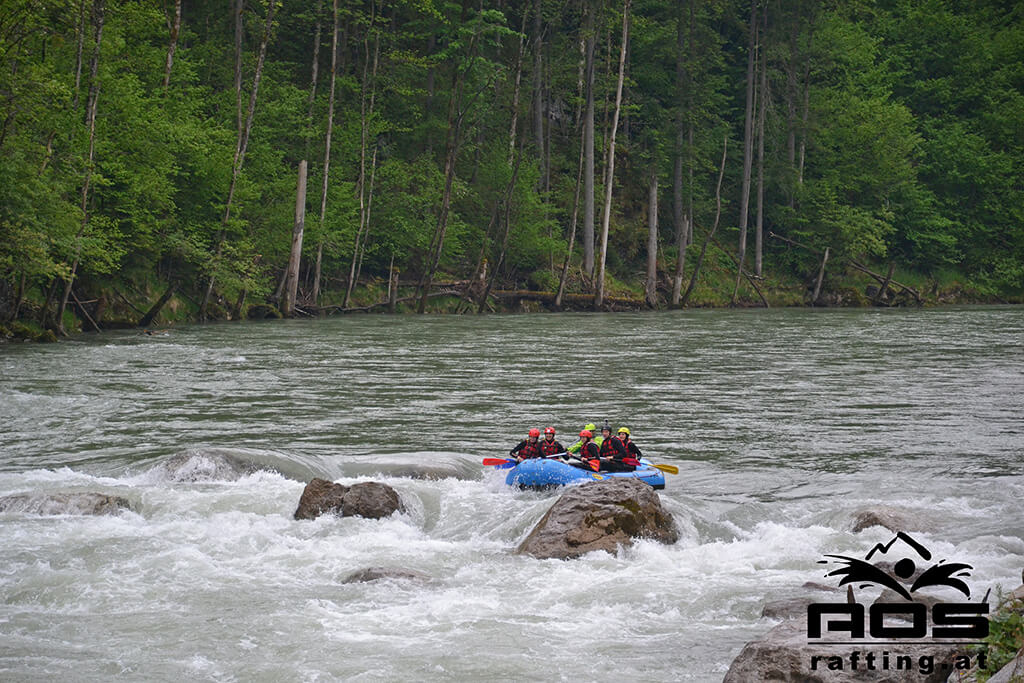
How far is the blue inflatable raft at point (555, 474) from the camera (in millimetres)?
12430

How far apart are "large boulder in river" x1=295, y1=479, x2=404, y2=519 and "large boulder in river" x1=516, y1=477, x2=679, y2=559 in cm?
182

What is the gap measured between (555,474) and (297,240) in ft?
86.6

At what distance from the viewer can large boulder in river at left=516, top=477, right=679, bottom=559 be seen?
32.6 ft

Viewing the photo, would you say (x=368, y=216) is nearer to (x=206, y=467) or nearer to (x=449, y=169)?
(x=449, y=169)

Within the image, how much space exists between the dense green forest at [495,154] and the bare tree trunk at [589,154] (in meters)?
0.14

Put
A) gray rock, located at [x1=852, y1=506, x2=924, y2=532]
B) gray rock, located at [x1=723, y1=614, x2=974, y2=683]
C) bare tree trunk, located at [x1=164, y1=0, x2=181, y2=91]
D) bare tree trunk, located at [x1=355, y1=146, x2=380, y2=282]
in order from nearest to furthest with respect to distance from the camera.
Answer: gray rock, located at [x1=723, y1=614, x2=974, y2=683] → gray rock, located at [x1=852, y1=506, x2=924, y2=532] → bare tree trunk, located at [x1=164, y1=0, x2=181, y2=91] → bare tree trunk, located at [x1=355, y1=146, x2=380, y2=282]

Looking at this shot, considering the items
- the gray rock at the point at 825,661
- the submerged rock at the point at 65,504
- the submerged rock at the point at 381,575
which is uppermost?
the gray rock at the point at 825,661

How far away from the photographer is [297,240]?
37.0m

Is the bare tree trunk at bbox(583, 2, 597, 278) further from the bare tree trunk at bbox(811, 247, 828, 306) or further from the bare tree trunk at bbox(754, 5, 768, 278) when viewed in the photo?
the bare tree trunk at bbox(811, 247, 828, 306)

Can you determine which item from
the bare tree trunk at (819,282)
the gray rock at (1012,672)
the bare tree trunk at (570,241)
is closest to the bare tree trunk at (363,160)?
the bare tree trunk at (570,241)

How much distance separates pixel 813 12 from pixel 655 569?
50.2 meters

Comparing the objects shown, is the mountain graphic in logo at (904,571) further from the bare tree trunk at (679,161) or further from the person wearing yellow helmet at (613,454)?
the bare tree trunk at (679,161)

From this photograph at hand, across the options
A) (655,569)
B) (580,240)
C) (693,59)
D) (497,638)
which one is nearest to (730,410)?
(655,569)

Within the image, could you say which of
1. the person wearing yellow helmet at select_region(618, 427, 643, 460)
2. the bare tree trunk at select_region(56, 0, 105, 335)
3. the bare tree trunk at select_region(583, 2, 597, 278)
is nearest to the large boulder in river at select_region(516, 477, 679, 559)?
the person wearing yellow helmet at select_region(618, 427, 643, 460)
